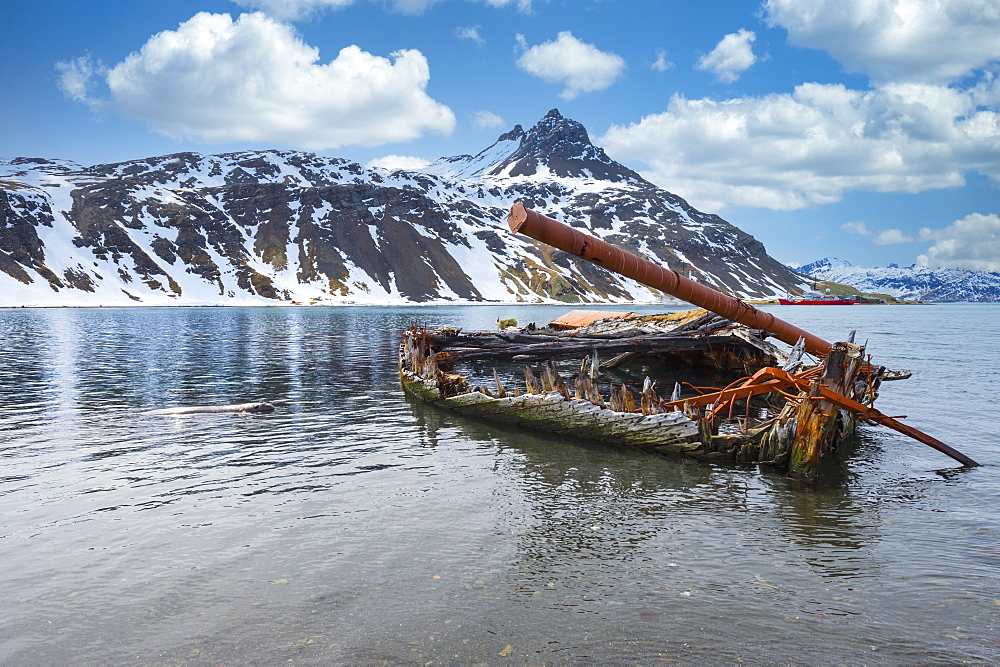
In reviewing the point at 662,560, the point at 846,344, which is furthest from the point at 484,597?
the point at 846,344

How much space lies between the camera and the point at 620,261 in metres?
16.0

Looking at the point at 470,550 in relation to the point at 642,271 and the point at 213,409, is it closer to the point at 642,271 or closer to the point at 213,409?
the point at 642,271

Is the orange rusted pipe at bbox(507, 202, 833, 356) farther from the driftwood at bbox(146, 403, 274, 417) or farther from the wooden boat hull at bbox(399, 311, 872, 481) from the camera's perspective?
the driftwood at bbox(146, 403, 274, 417)

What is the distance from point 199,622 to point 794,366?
16449mm

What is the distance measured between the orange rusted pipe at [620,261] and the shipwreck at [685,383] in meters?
0.04

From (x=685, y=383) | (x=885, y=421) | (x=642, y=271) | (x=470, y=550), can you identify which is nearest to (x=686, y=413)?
(x=642, y=271)

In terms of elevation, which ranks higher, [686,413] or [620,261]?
[620,261]

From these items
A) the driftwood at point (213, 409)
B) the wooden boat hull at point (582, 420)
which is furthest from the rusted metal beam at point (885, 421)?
the driftwood at point (213, 409)

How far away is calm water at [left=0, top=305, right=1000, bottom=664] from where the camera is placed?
7551 millimetres

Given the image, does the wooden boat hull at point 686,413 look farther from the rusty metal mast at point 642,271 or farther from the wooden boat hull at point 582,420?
the rusty metal mast at point 642,271

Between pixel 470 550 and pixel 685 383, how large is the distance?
41.6 feet

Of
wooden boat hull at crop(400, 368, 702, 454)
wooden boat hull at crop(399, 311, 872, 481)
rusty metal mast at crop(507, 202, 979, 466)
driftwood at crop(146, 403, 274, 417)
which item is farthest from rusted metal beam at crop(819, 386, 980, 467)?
driftwood at crop(146, 403, 274, 417)

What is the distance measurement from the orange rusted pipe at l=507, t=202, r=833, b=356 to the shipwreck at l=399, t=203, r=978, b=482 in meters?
0.04

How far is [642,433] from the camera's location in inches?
648
